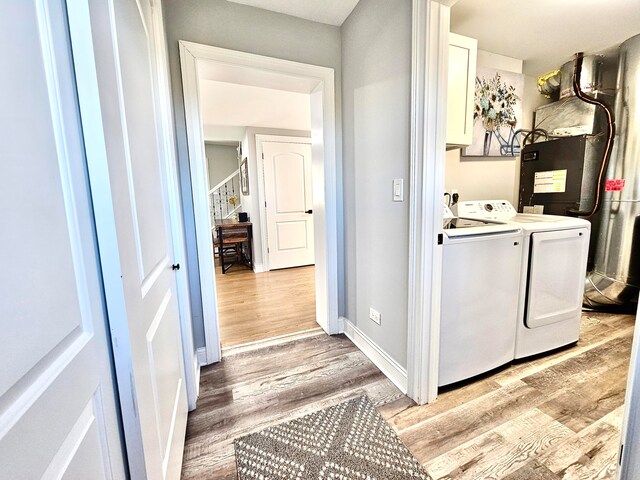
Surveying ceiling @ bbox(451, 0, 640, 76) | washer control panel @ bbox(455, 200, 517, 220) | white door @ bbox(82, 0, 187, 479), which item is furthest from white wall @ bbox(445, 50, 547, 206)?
white door @ bbox(82, 0, 187, 479)

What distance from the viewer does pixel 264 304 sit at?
3.14 meters

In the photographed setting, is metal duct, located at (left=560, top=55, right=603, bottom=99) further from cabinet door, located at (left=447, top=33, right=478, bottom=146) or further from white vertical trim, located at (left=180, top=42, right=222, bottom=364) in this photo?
white vertical trim, located at (left=180, top=42, right=222, bottom=364)

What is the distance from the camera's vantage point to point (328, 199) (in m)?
2.25

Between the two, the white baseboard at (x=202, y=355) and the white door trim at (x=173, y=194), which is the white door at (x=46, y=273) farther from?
the white baseboard at (x=202, y=355)

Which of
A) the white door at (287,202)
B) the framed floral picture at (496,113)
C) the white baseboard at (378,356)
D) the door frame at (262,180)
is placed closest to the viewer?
the white baseboard at (378,356)

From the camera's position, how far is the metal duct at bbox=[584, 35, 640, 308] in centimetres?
237

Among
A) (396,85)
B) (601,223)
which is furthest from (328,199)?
(601,223)

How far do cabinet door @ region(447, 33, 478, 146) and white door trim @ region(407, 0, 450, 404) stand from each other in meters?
0.56

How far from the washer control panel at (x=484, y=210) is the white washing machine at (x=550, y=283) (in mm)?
261

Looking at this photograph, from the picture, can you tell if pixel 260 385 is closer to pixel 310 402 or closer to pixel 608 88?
pixel 310 402

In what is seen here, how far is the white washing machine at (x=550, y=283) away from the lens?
1857mm

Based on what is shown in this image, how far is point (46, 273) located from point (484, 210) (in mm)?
2613

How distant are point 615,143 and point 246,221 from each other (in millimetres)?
4621

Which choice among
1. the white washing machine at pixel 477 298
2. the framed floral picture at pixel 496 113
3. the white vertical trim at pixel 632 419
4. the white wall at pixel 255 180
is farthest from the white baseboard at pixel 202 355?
the framed floral picture at pixel 496 113
